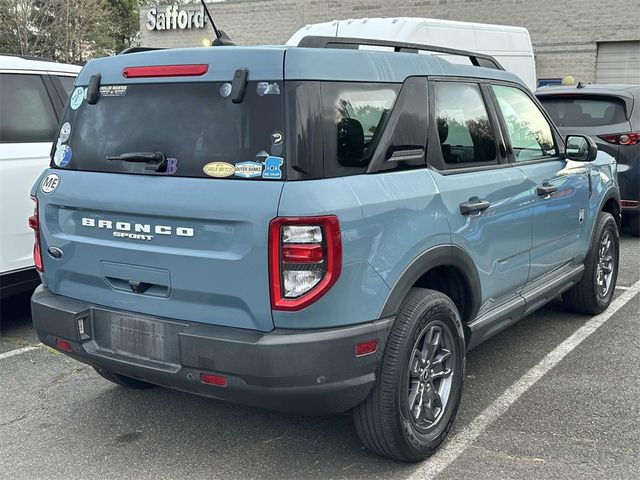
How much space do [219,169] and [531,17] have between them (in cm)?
1705

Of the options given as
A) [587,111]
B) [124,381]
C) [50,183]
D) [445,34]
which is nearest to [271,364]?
[50,183]

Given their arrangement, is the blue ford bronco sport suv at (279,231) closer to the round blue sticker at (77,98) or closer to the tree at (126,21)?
the round blue sticker at (77,98)

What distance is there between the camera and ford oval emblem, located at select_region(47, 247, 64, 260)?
3.22m

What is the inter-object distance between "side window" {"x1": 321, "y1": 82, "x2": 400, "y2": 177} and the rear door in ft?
0.73

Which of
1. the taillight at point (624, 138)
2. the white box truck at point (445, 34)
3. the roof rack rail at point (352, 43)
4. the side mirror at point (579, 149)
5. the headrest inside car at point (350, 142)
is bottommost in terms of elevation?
the taillight at point (624, 138)

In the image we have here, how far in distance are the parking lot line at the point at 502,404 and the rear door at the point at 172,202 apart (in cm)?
113

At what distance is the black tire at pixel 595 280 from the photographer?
5074 millimetres

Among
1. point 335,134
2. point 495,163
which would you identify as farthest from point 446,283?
point 335,134

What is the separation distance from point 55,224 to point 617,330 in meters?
3.97

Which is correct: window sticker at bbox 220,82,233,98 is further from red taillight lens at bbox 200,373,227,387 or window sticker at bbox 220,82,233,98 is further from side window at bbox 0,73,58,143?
side window at bbox 0,73,58,143

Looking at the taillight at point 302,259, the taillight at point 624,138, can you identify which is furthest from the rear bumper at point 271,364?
the taillight at point 624,138

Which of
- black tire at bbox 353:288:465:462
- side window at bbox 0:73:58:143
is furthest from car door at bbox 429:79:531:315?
side window at bbox 0:73:58:143

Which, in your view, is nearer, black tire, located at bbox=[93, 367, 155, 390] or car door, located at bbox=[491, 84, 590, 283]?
black tire, located at bbox=[93, 367, 155, 390]

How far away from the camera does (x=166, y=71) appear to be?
2957 millimetres
